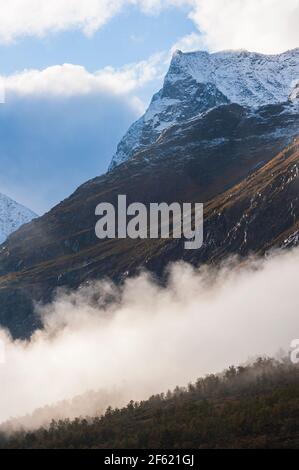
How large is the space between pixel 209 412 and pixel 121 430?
1623 cm

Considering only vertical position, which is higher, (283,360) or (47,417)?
(283,360)

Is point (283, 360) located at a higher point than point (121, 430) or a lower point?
higher

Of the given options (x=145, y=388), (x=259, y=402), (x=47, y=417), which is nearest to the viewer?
(x=259, y=402)

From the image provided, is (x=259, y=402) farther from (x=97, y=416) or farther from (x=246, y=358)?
(x=246, y=358)

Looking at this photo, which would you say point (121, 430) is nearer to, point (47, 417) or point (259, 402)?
point (259, 402)

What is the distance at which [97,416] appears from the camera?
162m
